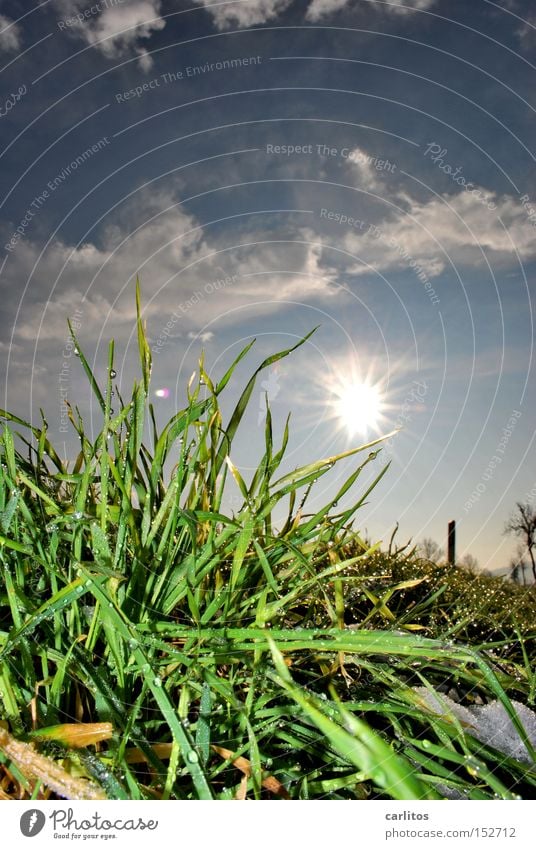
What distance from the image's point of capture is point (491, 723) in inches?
46.3

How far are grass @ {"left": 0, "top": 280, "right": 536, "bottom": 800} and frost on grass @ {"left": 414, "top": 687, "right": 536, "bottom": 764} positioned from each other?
0.05 metres

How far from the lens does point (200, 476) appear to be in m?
1.14

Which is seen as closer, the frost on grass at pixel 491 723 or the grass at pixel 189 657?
the grass at pixel 189 657

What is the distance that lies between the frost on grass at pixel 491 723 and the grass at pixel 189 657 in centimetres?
5

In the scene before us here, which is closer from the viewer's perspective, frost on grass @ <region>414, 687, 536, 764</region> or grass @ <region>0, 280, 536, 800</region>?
grass @ <region>0, 280, 536, 800</region>

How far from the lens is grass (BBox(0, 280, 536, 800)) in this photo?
0.89 meters

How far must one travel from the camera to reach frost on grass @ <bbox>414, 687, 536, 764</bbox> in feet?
3.64

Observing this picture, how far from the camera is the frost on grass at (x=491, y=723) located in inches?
43.6

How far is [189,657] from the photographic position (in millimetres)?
974

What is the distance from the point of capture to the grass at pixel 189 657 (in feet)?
2.91

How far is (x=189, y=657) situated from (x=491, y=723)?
0.59 m

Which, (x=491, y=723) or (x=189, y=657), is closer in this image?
(x=189, y=657)
